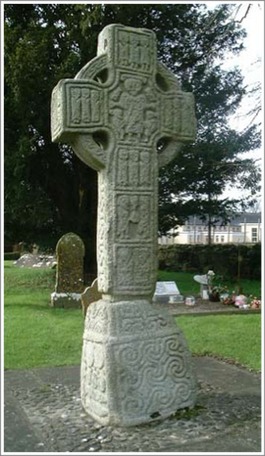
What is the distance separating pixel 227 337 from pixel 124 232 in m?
4.82

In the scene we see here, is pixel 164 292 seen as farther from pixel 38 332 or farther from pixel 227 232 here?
pixel 227 232

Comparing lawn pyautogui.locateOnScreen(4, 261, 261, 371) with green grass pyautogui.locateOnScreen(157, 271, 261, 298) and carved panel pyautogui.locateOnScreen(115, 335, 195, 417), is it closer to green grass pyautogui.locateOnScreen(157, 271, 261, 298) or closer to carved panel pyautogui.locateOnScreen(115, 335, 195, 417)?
carved panel pyautogui.locateOnScreen(115, 335, 195, 417)

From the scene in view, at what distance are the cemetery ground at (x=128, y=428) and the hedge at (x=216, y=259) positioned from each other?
11.6m

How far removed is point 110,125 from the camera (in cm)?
458

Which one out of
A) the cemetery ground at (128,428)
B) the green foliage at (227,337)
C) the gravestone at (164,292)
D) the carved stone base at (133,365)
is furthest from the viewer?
the gravestone at (164,292)

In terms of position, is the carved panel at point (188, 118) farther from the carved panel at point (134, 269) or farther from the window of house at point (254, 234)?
the window of house at point (254, 234)

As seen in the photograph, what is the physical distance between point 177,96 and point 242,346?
4.47m

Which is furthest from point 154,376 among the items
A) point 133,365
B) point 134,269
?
point 134,269

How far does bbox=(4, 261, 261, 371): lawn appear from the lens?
733cm

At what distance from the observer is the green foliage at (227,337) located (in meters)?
7.33

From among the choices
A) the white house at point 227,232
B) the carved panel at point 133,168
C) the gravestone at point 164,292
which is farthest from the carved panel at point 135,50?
the white house at point 227,232

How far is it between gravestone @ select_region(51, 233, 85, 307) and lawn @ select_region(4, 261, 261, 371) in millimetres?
396

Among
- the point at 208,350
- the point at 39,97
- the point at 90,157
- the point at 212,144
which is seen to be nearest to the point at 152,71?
the point at 90,157

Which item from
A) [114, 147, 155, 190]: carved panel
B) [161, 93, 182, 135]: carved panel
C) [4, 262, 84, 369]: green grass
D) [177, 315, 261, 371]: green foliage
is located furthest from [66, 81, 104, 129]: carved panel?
[177, 315, 261, 371]: green foliage
